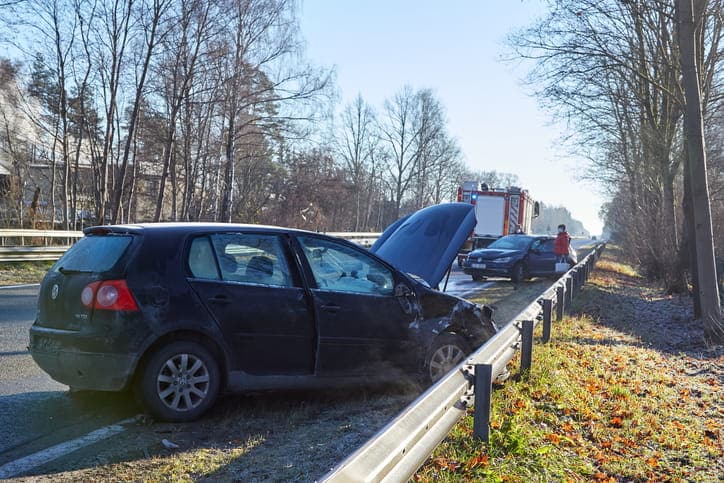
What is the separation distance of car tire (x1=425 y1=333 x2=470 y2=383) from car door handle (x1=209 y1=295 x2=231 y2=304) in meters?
1.96

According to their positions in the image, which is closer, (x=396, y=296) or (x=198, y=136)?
(x=396, y=296)

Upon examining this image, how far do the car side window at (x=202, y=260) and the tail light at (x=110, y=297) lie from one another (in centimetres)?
55

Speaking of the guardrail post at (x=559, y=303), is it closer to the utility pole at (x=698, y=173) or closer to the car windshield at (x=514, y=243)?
the utility pole at (x=698, y=173)

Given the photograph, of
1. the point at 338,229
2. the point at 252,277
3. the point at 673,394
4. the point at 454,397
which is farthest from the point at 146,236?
the point at 338,229

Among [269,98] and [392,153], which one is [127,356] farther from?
[392,153]

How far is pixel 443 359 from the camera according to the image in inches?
246

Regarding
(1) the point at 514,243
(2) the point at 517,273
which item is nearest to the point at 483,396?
(2) the point at 517,273

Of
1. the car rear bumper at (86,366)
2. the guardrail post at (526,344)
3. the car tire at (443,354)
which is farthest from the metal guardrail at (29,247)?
the guardrail post at (526,344)

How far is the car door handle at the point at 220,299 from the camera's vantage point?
5.25 meters

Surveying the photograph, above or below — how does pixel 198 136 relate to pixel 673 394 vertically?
above

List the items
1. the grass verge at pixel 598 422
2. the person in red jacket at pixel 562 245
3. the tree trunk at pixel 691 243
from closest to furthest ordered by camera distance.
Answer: the grass verge at pixel 598 422
the tree trunk at pixel 691 243
the person in red jacket at pixel 562 245

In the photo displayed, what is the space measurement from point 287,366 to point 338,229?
5077cm

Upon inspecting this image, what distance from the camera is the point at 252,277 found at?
5.55m

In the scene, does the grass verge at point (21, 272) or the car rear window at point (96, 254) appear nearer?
the car rear window at point (96, 254)
